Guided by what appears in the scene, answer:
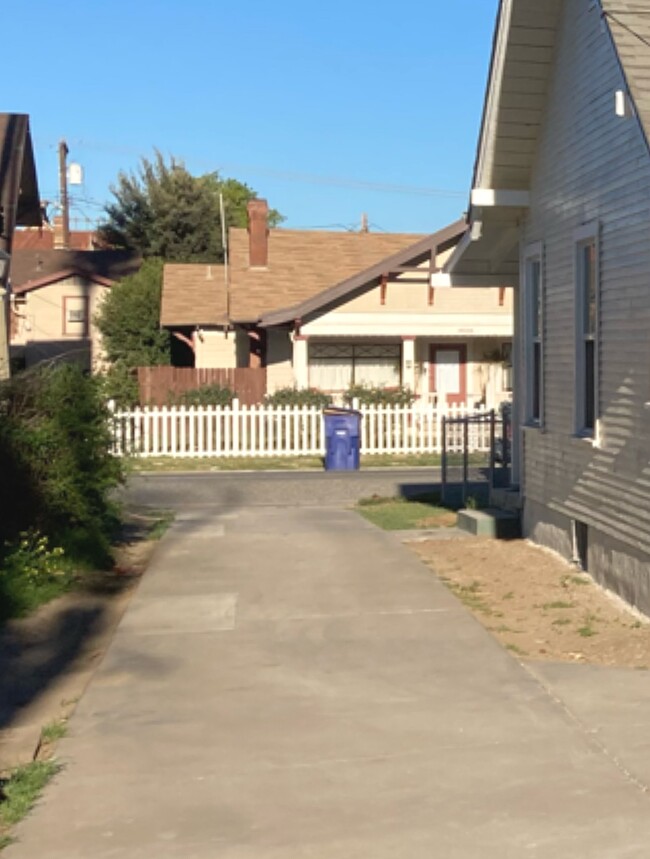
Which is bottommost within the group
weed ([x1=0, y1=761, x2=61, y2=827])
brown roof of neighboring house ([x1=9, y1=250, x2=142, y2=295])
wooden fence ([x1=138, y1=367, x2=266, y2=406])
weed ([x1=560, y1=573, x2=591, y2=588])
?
weed ([x1=0, y1=761, x2=61, y2=827])

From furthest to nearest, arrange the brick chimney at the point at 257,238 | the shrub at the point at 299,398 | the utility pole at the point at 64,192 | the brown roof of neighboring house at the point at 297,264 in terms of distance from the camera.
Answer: the utility pole at the point at 64,192 < the brick chimney at the point at 257,238 < the brown roof of neighboring house at the point at 297,264 < the shrub at the point at 299,398

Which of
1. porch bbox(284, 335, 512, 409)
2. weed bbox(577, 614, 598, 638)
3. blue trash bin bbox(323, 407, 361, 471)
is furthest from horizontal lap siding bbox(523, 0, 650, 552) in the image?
porch bbox(284, 335, 512, 409)

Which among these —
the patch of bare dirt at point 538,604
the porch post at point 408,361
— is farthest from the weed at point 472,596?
the porch post at point 408,361

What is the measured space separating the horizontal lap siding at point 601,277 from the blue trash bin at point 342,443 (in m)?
11.5

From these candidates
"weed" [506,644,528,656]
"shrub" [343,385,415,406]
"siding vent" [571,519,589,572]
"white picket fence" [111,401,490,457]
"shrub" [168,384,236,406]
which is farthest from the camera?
"shrub" [168,384,236,406]

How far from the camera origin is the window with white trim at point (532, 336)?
12.7 m

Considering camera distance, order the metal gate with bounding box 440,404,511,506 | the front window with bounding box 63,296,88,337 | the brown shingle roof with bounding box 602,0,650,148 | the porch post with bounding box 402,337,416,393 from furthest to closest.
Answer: the front window with bounding box 63,296,88,337
the porch post with bounding box 402,337,416,393
the metal gate with bounding box 440,404,511,506
the brown shingle roof with bounding box 602,0,650,148

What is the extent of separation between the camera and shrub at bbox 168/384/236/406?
29156mm

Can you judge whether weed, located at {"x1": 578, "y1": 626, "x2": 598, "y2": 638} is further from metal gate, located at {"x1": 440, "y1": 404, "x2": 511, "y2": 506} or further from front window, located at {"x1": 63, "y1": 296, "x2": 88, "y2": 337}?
front window, located at {"x1": 63, "y1": 296, "x2": 88, "y2": 337}

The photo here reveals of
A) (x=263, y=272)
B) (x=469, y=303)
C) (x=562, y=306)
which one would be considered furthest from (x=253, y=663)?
(x=263, y=272)

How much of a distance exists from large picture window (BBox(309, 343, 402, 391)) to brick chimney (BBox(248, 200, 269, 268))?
13.0 feet

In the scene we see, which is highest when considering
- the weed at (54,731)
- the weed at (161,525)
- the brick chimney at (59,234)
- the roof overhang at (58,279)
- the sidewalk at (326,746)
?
the brick chimney at (59,234)

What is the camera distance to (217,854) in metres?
4.75

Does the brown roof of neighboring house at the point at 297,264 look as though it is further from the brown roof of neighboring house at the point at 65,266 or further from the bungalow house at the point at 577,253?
the bungalow house at the point at 577,253
